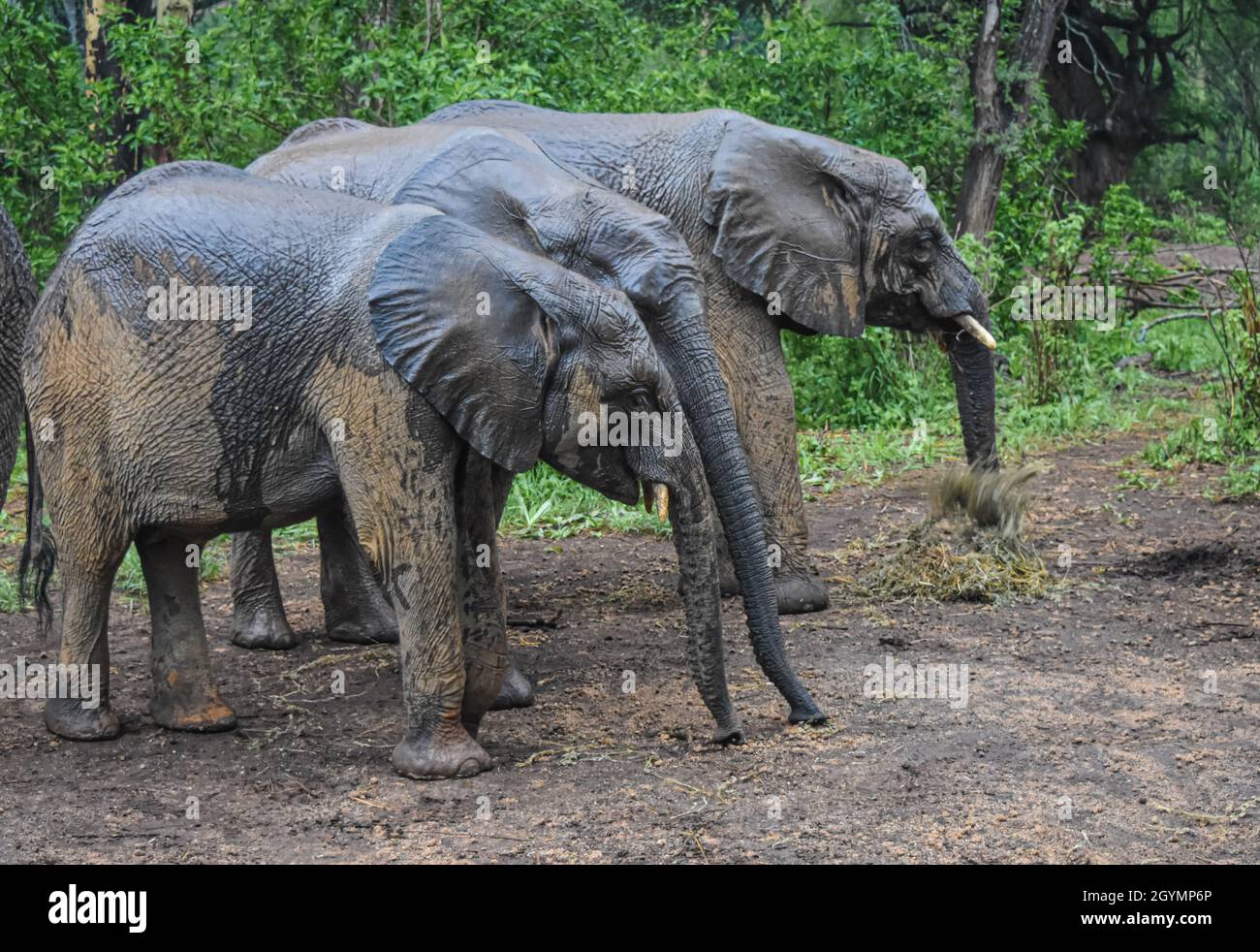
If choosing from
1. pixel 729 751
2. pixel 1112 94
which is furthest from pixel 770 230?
pixel 1112 94

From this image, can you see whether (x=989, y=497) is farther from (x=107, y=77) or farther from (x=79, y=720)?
(x=107, y=77)

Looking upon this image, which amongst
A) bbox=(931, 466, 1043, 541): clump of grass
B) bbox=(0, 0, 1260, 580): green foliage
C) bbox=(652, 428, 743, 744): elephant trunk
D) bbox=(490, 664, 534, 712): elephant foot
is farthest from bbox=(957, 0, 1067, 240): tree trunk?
bbox=(652, 428, 743, 744): elephant trunk

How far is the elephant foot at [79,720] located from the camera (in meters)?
6.41

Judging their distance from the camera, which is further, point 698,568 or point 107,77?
point 107,77

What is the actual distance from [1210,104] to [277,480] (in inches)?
881

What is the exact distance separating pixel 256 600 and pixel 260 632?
0.15m

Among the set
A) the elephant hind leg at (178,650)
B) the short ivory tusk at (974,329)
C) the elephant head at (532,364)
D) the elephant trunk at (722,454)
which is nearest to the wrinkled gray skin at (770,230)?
the short ivory tusk at (974,329)

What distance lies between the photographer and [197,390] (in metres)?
5.88

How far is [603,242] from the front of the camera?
6191mm

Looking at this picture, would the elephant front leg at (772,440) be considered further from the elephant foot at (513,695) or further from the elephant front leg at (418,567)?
the elephant front leg at (418,567)

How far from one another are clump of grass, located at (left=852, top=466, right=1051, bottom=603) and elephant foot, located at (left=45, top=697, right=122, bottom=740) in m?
4.07

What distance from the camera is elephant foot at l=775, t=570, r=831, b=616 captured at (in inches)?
337

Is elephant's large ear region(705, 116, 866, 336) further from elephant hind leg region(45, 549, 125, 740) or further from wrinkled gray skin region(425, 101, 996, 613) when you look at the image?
elephant hind leg region(45, 549, 125, 740)

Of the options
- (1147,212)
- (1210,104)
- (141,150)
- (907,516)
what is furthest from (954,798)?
(1210,104)
